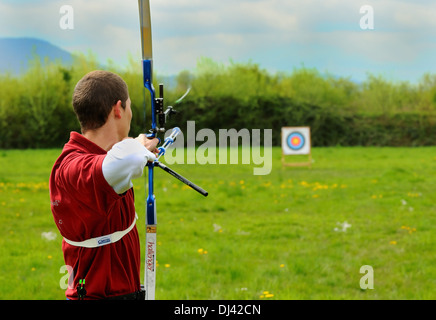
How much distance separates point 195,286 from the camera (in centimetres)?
380

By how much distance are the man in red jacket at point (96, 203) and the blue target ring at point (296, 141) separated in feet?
40.8

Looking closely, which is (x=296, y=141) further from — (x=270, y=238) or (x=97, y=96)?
(x=97, y=96)

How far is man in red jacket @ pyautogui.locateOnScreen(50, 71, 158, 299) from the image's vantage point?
1370 mm

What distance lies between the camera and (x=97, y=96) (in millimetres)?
1435

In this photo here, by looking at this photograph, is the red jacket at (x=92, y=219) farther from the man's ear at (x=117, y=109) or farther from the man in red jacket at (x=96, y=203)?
the man's ear at (x=117, y=109)

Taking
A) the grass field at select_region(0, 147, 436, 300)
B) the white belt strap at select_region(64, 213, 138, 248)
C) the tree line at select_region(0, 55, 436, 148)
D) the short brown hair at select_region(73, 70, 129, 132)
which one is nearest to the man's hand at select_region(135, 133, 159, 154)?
the short brown hair at select_region(73, 70, 129, 132)

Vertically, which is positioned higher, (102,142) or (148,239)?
(102,142)

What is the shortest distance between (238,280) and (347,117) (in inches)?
630

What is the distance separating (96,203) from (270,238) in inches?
157

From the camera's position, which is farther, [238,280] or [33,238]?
[33,238]

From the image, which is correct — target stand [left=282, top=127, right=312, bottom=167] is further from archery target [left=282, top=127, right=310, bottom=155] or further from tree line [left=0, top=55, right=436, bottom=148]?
tree line [left=0, top=55, right=436, bottom=148]

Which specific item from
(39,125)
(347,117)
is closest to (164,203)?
(39,125)

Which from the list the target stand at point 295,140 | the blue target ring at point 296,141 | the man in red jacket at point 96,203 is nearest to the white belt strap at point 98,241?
the man in red jacket at point 96,203
